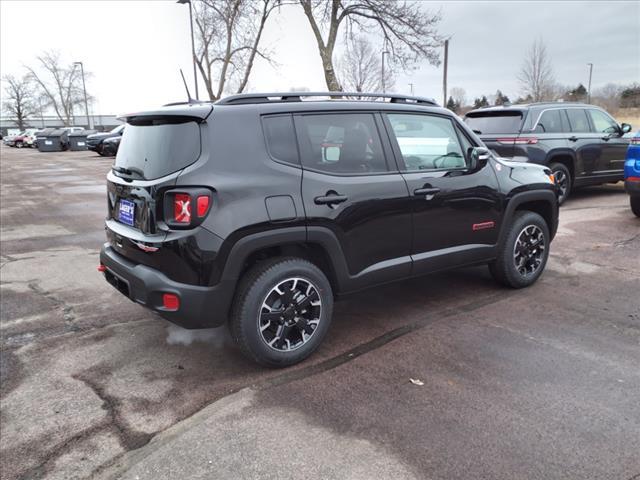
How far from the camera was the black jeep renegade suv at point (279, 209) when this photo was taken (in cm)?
324

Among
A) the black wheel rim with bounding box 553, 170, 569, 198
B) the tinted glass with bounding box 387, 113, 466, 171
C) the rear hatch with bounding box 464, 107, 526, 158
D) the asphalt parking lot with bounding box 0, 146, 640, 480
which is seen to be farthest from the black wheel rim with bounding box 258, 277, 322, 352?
the black wheel rim with bounding box 553, 170, 569, 198

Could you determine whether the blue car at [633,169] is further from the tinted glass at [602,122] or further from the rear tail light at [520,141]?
the tinted glass at [602,122]

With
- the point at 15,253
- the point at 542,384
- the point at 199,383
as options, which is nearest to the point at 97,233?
the point at 15,253

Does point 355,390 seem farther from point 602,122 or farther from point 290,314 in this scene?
point 602,122

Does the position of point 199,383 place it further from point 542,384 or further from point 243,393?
point 542,384

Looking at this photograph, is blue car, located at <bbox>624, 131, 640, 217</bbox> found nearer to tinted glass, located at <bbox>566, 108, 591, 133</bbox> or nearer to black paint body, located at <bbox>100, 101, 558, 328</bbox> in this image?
tinted glass, located at <bbox>566, 108, 591, 133</bbox>

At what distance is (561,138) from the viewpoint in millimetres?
9445

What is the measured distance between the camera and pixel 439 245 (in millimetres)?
4391

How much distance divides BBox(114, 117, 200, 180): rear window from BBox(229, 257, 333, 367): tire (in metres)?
0.86

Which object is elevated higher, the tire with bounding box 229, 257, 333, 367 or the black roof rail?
the black roof rail

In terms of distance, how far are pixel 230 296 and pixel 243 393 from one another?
62cm

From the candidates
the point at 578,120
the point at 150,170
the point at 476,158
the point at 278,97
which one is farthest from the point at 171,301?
the point at 578,120

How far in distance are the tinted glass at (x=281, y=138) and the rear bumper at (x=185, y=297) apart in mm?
944

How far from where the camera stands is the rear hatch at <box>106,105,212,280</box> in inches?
129
